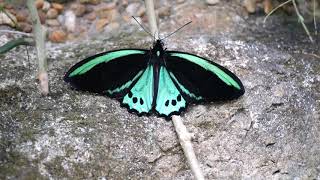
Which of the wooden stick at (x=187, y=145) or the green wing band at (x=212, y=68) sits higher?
the green wing band at (x=212, y=68)

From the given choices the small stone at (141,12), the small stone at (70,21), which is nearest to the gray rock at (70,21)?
the small stone at (70,21)

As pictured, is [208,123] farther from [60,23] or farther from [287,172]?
[60,23]

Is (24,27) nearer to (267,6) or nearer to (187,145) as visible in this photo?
(187,145)

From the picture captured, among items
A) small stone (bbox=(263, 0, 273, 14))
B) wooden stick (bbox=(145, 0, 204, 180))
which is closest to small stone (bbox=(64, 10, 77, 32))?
wooden stick (bbox=(145, 0, 204, 180))

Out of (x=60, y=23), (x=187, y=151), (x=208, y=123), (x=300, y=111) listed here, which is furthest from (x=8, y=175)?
(x=300, y=111)

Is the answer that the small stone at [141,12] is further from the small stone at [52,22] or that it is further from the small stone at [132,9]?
the small stone at [52,22]

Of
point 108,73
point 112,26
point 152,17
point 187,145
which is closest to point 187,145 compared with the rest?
point 187,145

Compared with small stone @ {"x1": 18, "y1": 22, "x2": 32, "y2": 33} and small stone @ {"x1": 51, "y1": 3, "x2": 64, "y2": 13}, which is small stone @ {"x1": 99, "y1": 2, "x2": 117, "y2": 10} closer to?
small stone @ {"x1": 51, "y1": 3, "x2": 64, "y2": 13}
